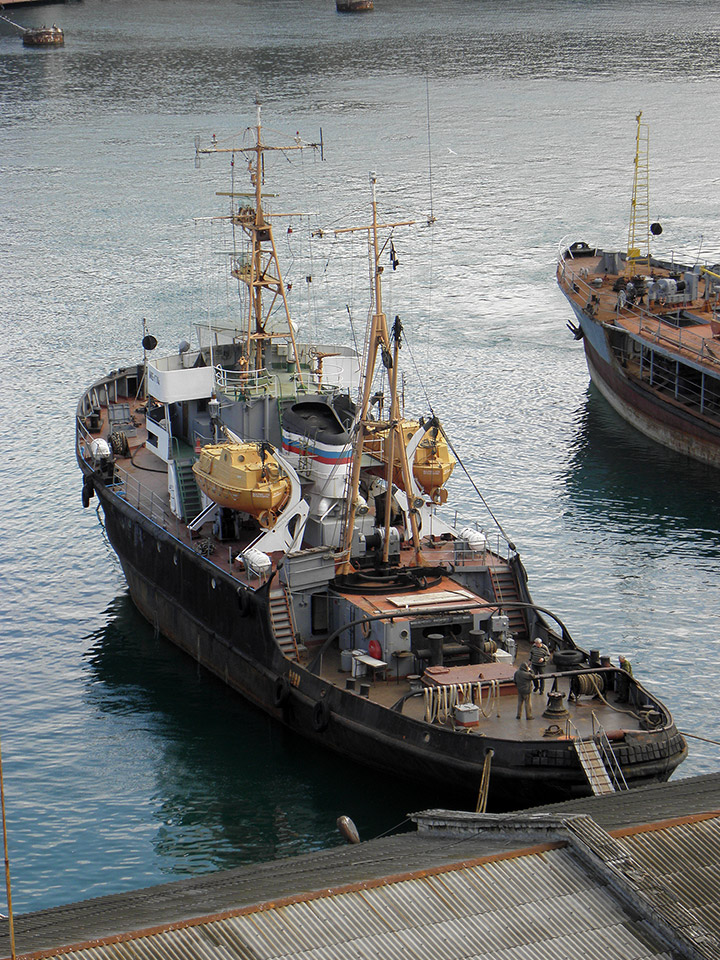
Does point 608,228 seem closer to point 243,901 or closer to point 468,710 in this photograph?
point 468,710

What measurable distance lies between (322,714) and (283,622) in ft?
9.83

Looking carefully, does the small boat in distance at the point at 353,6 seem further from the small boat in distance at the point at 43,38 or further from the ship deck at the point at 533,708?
the ship deck at the point at 533,708

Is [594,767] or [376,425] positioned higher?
[376,425]

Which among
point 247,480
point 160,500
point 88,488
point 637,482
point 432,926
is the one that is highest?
point 247,480

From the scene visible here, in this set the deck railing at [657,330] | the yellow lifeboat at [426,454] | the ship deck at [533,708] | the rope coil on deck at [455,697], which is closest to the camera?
the ship deck at [533,708]

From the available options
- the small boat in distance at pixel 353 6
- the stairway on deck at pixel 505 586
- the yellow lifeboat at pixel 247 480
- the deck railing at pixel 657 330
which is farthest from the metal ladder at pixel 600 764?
the small boat in distance at pixel 353 6

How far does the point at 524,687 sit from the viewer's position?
30.3 m

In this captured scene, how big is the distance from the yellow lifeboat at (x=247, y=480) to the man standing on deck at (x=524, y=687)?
9072 mm

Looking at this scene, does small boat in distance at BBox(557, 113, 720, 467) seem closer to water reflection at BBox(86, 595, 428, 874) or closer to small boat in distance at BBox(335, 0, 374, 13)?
water reflection at BBox(86, 595, 428, 874)

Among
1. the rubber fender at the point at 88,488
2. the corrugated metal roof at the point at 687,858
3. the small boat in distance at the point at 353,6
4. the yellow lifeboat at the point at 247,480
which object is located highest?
the small boat in distance at the point at 353,6

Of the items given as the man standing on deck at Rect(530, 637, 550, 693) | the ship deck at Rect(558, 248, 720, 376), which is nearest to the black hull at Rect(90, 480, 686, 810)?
the man standing on deck at Rect(530, 637, 550, 693)

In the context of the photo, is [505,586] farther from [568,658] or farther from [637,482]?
[637,482]

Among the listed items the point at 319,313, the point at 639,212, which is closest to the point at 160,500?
the point at 319,313

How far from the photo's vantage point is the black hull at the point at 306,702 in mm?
29344
